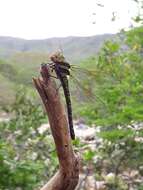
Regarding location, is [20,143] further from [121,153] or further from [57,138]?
[57,138]

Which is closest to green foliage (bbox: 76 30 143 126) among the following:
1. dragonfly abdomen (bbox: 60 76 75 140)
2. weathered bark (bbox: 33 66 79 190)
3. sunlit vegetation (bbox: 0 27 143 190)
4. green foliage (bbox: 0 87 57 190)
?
sunlit vegetation (bbox: 0 27 143 190)

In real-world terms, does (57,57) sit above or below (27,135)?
above

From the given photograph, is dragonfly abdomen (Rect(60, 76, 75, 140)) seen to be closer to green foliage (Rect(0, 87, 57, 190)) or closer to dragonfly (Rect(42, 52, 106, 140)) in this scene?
dragonfly (Rect(42, 52, 106, 140))

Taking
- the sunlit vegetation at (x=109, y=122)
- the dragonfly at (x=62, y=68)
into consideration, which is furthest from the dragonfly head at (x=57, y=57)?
the sunlit vegetation at (x=109, y=122)

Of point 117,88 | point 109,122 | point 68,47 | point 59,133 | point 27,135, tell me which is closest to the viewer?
point 59,133

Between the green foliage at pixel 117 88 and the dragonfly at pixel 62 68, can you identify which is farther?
the green foliage at pixel 117 88

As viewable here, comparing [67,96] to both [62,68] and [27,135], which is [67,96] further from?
[27,135]

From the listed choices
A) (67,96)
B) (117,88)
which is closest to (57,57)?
(67,96)

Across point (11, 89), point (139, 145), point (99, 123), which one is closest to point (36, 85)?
point (99, 123)

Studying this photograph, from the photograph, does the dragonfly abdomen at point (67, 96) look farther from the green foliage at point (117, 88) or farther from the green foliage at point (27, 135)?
the green foliage at point (27, 135)

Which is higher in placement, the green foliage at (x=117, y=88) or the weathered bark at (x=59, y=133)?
the weathered bark at (x=59, y=133)
